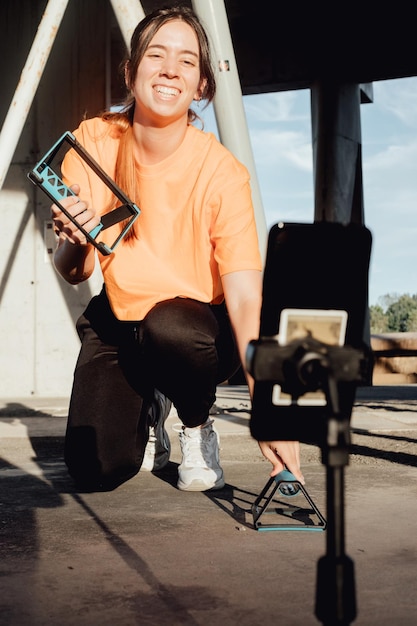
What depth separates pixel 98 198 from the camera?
3.09 meters

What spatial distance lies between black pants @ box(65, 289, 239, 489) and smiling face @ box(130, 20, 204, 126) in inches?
27.1

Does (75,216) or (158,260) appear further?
(158,260)

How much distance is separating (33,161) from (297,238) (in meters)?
7.26

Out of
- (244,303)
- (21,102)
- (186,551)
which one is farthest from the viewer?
(21,102)

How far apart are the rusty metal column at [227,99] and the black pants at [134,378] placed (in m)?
2.97

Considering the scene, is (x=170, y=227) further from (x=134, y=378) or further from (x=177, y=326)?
(x=134, y=378)

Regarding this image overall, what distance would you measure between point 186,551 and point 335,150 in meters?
13.4

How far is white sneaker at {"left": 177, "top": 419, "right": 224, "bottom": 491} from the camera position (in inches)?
127

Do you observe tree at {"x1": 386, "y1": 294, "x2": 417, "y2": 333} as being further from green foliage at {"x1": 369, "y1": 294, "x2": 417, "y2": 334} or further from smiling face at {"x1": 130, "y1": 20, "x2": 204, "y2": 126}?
smiling face at {"x1": 130, "y1": 20, "x2": 204, "y2": 126}

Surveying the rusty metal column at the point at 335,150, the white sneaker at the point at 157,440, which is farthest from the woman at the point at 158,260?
the rusty metal column at the point at 335,150

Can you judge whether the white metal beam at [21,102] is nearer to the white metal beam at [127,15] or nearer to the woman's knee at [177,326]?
the white metal beam at [127,15]

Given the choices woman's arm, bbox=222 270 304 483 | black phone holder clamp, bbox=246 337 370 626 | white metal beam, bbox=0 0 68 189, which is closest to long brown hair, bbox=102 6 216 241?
woman's arm, bbox=222 270 304 483

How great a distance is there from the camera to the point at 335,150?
49.5ft


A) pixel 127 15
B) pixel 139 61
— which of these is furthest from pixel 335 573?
pixel 127 15
